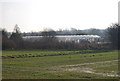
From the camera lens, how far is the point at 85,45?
54844 mm

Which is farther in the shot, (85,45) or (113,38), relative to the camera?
(113,38)

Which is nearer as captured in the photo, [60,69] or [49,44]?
[60,69]

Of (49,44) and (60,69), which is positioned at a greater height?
(49,44)

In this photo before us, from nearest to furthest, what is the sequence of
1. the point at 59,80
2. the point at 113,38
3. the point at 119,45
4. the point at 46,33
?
the point at 59,80, the point at 119,45, the point at 113,38, the point at 46,33

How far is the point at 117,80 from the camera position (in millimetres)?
12922

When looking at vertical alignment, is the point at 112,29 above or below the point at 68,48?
above

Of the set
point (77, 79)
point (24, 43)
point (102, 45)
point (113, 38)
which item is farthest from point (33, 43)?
point (77, 79)

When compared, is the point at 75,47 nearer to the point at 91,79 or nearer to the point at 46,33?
the point at 46,33

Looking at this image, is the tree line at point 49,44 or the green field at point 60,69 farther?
the tree line at point 49,44

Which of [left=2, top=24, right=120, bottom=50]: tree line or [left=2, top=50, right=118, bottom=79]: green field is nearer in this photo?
[left=2, top=50, right=118, bottom=79]: green field

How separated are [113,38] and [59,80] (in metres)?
48.0

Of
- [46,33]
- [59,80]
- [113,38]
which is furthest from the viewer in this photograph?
[46,33]

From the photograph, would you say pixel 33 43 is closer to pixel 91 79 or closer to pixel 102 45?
pixel 102 45

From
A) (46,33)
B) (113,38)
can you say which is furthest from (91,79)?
(46,33)
